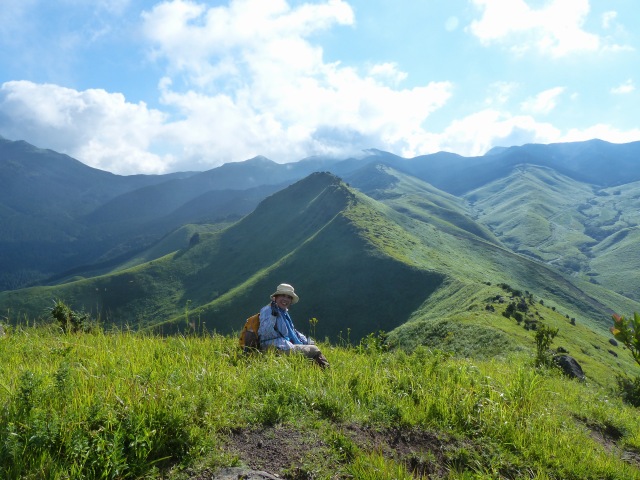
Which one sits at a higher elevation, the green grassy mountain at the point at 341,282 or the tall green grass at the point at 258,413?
the tall green grass at the point at 258,413

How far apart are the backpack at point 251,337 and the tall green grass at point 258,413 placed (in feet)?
0.84

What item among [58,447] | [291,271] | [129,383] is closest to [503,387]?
[129,383]

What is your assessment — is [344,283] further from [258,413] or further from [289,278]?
[258,413]

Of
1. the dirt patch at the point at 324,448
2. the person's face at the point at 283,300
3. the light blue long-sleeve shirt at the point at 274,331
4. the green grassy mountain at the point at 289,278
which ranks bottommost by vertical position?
the green grassy mountain at the point at 289,278

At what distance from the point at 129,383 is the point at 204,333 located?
377 centimetres

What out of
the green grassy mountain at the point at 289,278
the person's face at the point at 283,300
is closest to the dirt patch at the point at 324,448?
the person's face at the point at 283,300

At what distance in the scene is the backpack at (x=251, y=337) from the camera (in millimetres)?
7826

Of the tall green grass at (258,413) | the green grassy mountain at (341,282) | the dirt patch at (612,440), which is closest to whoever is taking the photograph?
the tall green grass at (258,413)

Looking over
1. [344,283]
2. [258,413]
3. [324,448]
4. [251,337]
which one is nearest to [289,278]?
[344,283]

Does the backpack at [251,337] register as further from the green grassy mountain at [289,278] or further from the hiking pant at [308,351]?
the green grassy mountain at [289,278]

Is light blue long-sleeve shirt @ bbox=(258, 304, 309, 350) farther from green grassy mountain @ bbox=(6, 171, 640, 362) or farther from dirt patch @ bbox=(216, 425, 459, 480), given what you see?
green grassy mountain @ bbox=(6, 171, 640, 362)

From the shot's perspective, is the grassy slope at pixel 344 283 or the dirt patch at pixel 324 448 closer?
the dirt patch at pixel 324 448

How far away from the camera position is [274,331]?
8.12 metres

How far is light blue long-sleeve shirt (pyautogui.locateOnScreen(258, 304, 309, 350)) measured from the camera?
7.84 meters
